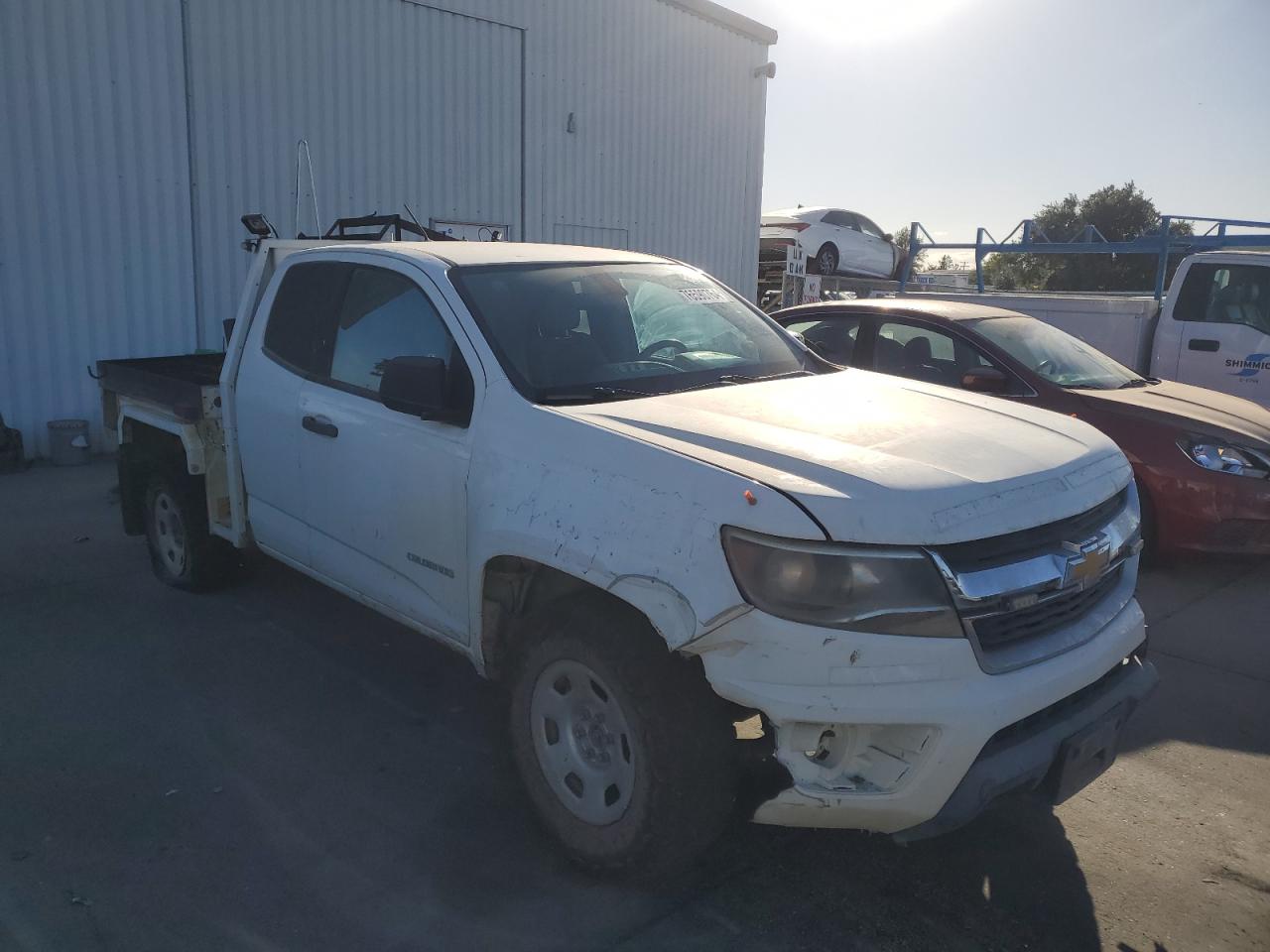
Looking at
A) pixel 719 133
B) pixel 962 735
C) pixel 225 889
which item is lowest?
pixel 225 889

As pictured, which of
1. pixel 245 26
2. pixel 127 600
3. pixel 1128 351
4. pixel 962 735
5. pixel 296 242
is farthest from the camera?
pixel 245 26

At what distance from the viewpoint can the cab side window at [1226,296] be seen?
879 centimetres

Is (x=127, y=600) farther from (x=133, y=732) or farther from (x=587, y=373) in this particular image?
(x=587, y=373)

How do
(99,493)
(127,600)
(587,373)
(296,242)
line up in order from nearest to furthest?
(587,373), (296,242), (127,600), (99,493)

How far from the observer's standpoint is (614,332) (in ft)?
12.8

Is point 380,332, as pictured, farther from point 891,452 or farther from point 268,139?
point 268,139

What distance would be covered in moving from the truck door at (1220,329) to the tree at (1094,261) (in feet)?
45.9

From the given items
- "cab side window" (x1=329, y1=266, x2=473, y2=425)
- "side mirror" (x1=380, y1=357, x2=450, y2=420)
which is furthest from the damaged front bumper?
"cab side window" (x1=329, y1=266, x2=473, y2=425)

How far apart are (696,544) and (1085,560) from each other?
3.89ft

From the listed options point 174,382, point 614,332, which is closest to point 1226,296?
point 614,332

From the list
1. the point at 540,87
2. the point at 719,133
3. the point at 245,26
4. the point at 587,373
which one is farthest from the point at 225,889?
the point at 719,133

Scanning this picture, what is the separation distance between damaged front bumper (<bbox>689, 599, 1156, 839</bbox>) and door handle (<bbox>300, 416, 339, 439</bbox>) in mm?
2053

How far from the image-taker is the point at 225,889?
3018 mm

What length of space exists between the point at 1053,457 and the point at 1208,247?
33.5ft
